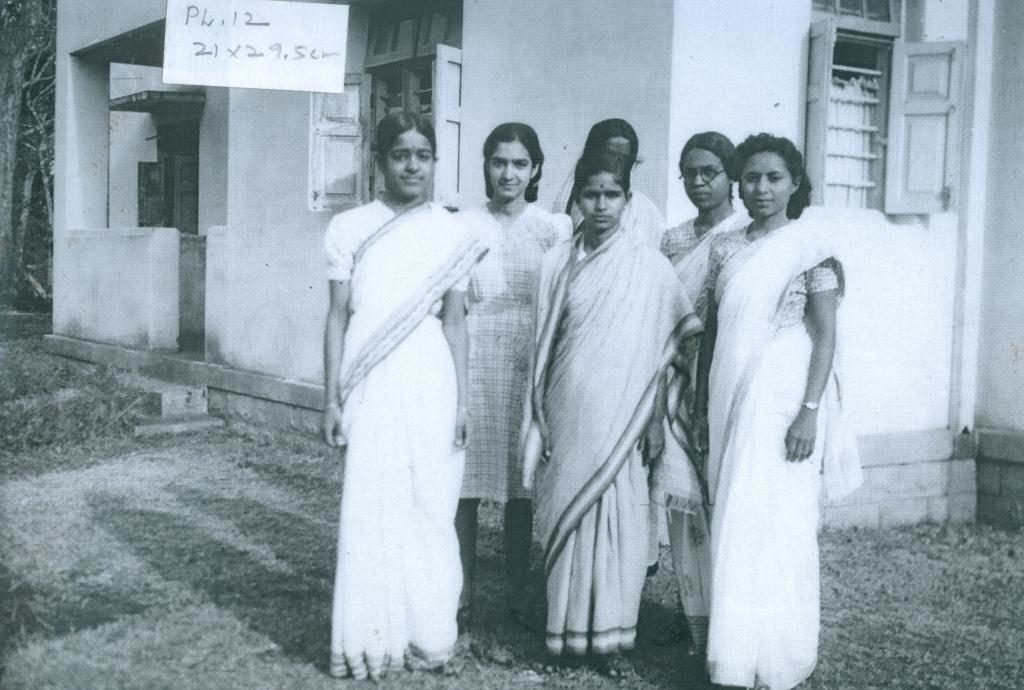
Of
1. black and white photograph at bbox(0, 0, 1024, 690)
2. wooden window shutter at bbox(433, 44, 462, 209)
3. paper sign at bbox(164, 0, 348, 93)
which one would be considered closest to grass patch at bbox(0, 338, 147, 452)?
black and white photograph at bbox(0, 0, 1024, 690)

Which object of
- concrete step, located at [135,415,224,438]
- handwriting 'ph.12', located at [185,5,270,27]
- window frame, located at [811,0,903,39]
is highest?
window frame, located at [811,0,903,39]

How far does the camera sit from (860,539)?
5.90 metres

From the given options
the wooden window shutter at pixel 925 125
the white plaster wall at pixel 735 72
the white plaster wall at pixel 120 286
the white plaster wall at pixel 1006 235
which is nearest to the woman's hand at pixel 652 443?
the white plaster wall at pixel 735 72

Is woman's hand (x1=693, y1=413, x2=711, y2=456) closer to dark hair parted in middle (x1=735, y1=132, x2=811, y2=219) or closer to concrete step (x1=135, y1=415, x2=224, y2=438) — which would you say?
dark hair parted in middle (x1=735, y1=132, x2=811, y2=219)

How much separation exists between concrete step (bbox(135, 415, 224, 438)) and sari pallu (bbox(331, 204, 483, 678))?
5.12 meters

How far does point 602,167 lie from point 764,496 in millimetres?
1195

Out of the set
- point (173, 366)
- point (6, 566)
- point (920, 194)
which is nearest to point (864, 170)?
point (920, 194)

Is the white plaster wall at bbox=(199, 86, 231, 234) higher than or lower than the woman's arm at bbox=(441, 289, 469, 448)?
higher

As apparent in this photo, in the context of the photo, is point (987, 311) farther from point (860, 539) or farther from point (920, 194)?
point (860, 539)

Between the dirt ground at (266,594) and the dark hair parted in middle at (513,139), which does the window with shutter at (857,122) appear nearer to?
the dirt ground at (266,594)

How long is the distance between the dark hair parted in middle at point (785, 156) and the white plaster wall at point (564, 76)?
6.00 ft

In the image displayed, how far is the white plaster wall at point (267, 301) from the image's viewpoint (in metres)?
7.94

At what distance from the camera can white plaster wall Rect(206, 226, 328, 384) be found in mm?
7941

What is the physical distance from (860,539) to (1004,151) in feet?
8.19
